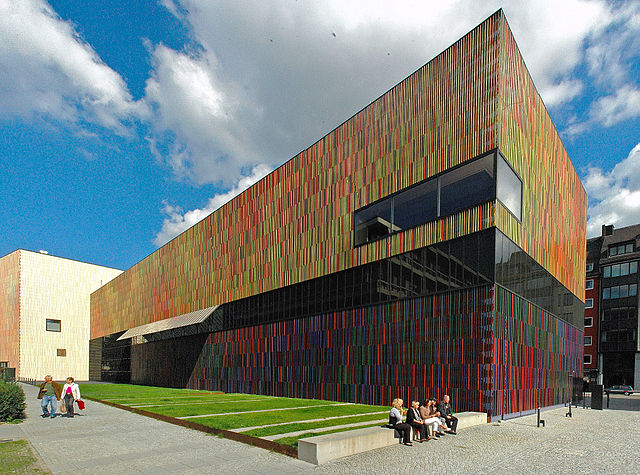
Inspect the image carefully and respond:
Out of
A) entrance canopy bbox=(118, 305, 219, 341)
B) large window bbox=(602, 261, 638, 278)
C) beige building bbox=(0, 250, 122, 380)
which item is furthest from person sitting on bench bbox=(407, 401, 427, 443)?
large window bbox=(602, 261, 638, 278)

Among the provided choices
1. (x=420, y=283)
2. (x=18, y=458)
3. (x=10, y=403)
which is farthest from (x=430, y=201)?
(x=10, y=403)

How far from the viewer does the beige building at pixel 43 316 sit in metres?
56.5

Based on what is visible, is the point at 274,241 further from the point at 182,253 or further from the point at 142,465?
the point at 142,465

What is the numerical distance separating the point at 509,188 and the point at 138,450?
16187 mm

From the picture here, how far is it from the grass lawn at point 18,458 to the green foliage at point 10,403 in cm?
490

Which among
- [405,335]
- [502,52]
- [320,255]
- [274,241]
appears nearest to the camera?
[502,52]

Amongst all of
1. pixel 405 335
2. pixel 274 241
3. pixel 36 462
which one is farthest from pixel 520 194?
pixel 36 462

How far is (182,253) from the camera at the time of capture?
1629 inches

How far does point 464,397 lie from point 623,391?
4363cm

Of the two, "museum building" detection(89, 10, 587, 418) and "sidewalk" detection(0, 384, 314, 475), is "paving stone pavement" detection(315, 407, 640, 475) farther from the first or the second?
"museum building" detection(89, 10, 587, 418)

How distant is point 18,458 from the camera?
9.99 metres

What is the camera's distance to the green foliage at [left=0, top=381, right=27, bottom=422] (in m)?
15.8

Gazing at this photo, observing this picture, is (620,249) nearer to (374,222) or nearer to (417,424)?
(374,222)

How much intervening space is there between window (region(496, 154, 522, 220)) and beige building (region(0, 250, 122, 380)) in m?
58.8
